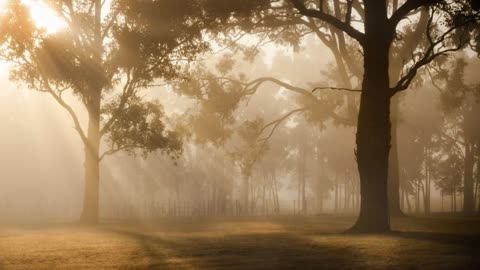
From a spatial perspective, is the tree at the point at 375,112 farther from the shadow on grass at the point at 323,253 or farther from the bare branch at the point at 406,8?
the shadow on grass at the point at 323,253

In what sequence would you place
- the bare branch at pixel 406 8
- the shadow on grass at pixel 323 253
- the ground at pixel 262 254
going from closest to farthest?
the shadow on grass at pixel 323 253
the ground at pixel 262 254
the bare branch at pixel 406 8

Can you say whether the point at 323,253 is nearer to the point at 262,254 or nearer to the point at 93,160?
the point at 262,254

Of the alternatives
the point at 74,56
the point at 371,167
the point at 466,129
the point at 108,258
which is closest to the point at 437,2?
the point at 371,167

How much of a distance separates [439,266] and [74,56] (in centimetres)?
2559

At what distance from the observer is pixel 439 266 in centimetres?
1336

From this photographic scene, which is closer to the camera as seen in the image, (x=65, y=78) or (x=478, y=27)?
(x=65, y=78)

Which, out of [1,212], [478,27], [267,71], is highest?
[267,71]

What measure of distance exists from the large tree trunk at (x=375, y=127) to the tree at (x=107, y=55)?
703cm

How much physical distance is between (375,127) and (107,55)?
59.5 ft

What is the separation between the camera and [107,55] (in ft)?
119

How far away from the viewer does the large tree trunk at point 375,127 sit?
901 inches

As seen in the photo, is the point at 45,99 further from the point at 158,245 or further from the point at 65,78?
the point at 158,245

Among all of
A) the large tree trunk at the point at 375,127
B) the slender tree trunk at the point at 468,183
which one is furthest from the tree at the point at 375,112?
the slender tree trunk at the point at 468,183

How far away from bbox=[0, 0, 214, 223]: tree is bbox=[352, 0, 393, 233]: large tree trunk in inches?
277
